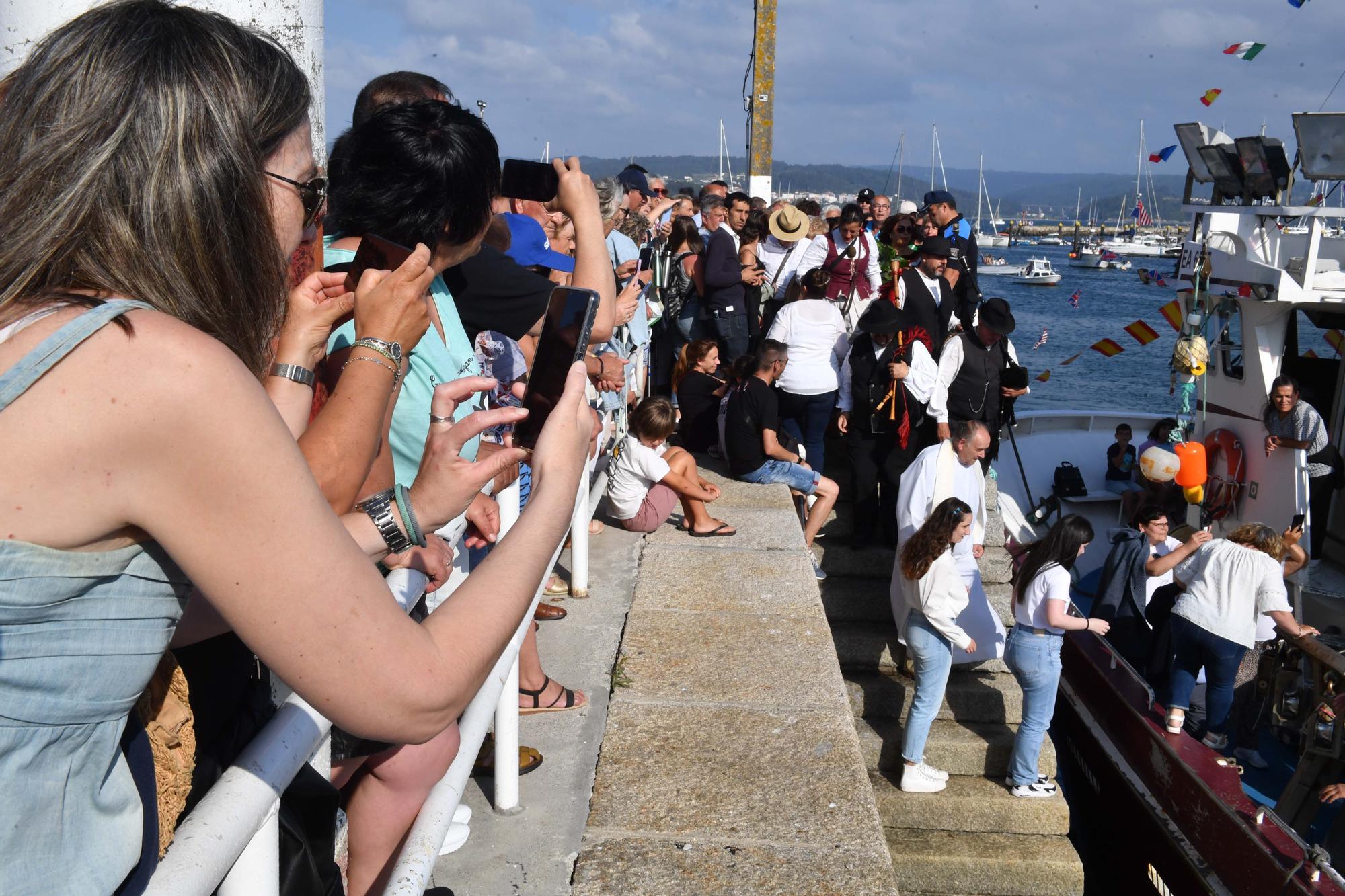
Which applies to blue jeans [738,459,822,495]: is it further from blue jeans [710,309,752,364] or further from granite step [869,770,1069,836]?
granite step [869,770,1069,836]

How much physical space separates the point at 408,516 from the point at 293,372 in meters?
0.36

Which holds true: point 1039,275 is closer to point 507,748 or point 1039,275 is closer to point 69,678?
point 507,748

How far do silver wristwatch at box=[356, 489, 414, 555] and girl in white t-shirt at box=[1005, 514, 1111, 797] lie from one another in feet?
19.5

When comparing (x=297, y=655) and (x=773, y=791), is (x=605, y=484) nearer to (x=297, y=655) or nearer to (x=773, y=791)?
(x=773, y=791)

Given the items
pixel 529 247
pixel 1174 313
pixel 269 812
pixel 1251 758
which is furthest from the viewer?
pixel 1174 313

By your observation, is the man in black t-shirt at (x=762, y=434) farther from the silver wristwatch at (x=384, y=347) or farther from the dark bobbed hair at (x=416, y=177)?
the silver wristwatch at (x=384, y=347)

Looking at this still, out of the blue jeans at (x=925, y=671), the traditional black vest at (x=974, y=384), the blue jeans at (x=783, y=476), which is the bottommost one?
the blue jeans at (x=925, y=671)

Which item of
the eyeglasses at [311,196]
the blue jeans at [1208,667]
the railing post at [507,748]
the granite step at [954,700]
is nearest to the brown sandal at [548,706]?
the railing post at [507,748]

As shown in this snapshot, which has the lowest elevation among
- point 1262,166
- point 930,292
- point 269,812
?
point 269,812

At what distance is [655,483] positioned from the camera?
20.0 ft

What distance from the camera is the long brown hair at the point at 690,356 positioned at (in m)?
8.33

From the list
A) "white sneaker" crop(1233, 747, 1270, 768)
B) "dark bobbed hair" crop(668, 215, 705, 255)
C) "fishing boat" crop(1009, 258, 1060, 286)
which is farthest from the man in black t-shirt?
"fishing boat" crop(1009, 258, 1060, 286)

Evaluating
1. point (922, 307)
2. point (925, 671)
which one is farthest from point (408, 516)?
point (922, 307)

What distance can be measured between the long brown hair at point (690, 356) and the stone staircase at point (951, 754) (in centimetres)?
175
